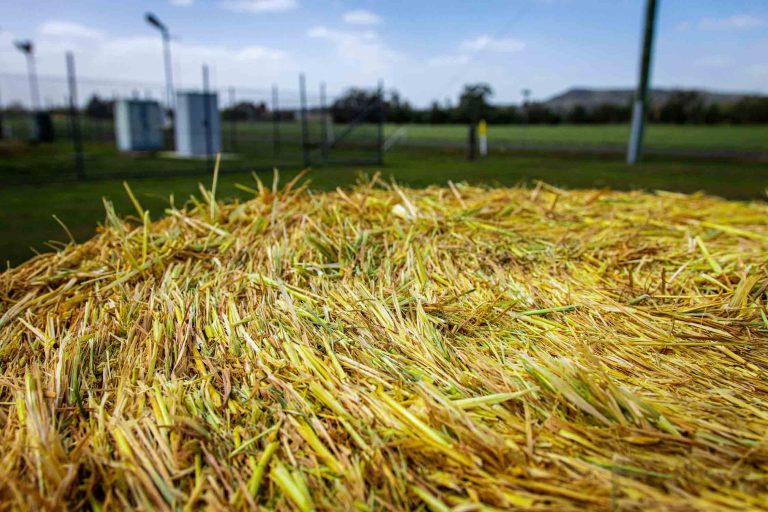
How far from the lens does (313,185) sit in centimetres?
853

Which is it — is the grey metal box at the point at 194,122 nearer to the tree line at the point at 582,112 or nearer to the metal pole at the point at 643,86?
the metal pole at the point at 643,86

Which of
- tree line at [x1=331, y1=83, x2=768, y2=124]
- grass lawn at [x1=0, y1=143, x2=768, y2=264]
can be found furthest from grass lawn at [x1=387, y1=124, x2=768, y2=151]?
grass lawn at [x1=0, y1=143, x2=768, y2=264]

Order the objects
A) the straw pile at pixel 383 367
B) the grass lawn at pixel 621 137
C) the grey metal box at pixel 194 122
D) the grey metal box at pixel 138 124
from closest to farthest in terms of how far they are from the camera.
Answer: the straw pile at pixel 383 367 < the grey metal box at pixel 194 122 < the grey metal box at pixel 138 124 < the grass lawn at pixel 621 137

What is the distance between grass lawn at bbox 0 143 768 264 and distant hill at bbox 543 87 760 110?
2451 centimetres

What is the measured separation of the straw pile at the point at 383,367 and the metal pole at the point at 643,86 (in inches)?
454

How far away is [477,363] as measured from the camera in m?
1.68

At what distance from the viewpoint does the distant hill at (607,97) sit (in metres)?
36.7

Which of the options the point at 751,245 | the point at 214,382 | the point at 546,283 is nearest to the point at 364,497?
the point at 214,382

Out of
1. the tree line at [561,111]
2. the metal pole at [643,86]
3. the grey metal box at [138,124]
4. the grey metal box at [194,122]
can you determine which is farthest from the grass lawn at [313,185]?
the tree line at [561,111]

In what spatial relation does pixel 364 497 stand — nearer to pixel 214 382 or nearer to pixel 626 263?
pixel 214 382

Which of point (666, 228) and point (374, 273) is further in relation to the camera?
point (666, 228)

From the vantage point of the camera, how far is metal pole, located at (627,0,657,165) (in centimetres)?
1270

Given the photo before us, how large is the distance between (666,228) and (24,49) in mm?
30999

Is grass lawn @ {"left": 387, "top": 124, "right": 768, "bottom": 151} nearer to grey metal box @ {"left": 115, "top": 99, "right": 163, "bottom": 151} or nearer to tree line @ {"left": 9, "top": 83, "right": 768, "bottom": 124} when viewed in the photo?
tree line @ {"left": 9, "top": 83, "right": 768, "bottom": 124}
